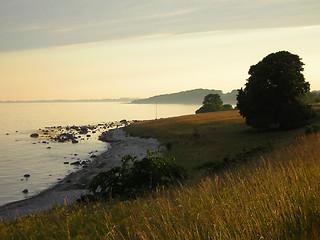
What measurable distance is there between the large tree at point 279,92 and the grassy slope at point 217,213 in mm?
26737

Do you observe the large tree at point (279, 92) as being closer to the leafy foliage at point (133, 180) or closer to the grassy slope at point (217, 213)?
the leafy foliage at point (133, 180)

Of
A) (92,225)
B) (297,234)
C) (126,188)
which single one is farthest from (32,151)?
(297,234)

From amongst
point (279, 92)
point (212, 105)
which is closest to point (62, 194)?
point (279, 92)

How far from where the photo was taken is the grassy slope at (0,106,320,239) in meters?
4.83

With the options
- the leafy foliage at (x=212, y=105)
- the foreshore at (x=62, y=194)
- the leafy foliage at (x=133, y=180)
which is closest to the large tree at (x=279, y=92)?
the foreshore at (x=62, y=194)

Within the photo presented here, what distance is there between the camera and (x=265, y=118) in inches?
1507

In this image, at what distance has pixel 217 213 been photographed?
5609mm

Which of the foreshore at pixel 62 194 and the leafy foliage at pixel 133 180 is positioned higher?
the leafy foliage at pixel 133 180

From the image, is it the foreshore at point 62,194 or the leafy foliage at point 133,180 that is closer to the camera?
the leafy foliage at point 133,180

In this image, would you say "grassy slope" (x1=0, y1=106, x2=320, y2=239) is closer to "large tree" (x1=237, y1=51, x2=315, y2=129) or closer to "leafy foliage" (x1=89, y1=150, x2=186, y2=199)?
"leafy foliage" (x1=89, y1=150, x2=186, y2=199)

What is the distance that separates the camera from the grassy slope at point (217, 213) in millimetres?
4825

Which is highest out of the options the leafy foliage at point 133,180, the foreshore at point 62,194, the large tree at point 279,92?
the large tree at point 279,92

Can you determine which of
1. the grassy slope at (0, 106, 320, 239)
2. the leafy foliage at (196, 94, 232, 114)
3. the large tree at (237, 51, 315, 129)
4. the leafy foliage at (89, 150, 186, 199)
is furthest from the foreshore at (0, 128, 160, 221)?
the leafy foliage at (196, 94, 232, 114)

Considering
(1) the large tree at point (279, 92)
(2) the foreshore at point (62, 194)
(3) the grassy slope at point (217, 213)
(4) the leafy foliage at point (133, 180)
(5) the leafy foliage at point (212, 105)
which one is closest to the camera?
(3) the grassy slope at point (217, 213)
